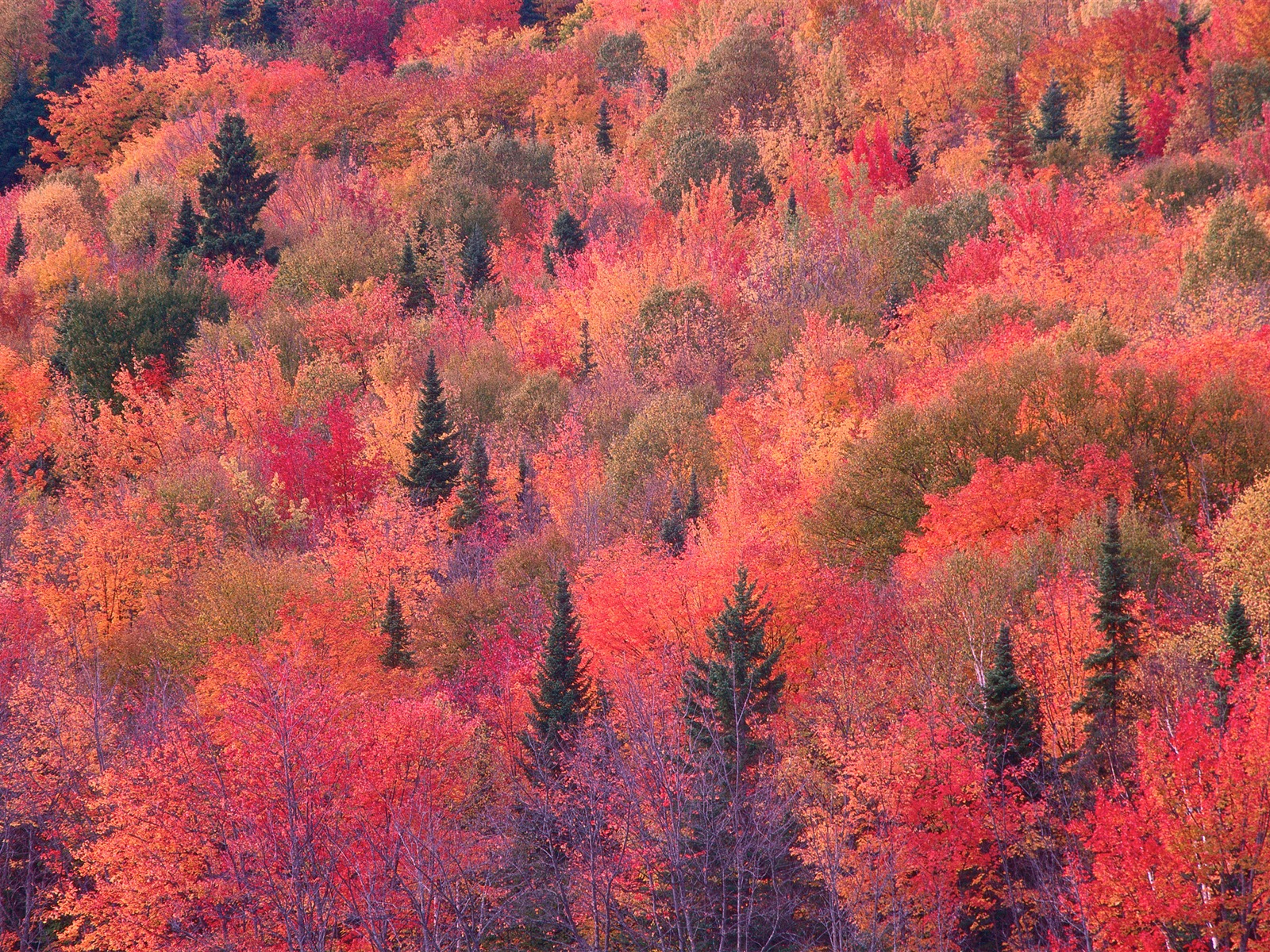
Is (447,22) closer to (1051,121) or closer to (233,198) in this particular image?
(233,198)

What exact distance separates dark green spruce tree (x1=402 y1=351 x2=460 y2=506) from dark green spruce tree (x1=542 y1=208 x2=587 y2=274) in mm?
24910

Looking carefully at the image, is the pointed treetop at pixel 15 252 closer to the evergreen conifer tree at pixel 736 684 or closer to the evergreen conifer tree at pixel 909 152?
the evergreen conifer tree at pixel 909 152

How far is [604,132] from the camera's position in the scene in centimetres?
10444

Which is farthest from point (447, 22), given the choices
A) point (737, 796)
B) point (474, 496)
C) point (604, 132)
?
point (737, 796)

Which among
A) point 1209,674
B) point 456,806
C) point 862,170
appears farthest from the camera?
point 862,170

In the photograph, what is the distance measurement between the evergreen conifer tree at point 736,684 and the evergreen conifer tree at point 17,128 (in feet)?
342

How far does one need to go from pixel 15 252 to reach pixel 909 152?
202ft

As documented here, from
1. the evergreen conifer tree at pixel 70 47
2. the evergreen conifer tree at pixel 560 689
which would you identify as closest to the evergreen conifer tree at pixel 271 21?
the evergreen conifer tree at pixel 70 47

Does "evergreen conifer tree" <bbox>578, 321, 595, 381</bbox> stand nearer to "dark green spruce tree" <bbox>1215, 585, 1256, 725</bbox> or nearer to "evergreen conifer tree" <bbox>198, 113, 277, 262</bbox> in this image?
"evergreen conifer tree" <bbox>198, 113, 277, 262</bbox>

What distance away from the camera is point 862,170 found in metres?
86.0

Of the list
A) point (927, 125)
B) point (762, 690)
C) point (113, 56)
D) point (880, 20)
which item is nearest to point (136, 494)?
point (762, 690)

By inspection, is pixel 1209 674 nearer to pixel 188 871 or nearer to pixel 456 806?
pixel 456 806

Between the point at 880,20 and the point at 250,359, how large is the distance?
5497cm

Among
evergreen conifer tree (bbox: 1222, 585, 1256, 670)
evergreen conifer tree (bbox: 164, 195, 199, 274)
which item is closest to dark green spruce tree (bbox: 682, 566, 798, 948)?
evergreen conifer tree (bbox: 1222, 585, 1256, 670)
